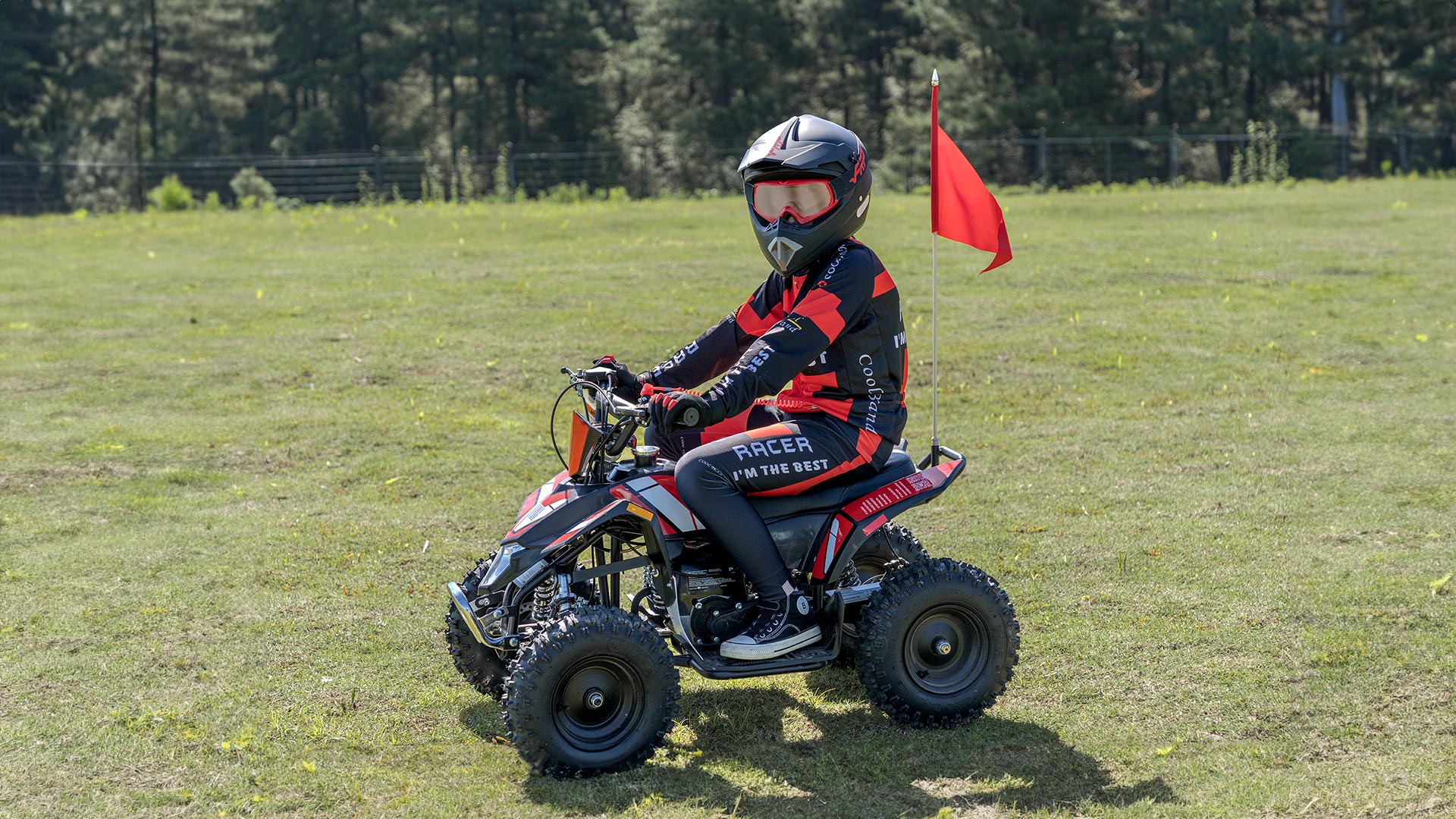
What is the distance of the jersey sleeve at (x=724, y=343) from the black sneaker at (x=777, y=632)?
108 cm

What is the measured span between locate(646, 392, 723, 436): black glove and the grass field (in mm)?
1366

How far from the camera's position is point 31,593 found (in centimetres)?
815

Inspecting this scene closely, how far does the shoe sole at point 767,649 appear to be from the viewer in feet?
19.8

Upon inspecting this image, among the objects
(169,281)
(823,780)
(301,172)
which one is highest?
(301,172)

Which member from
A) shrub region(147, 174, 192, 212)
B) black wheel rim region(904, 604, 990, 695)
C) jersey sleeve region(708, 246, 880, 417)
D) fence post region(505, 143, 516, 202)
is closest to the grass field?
black wheel rim region(904, 604, 990, 695)

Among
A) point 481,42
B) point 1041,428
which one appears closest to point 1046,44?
point 481,42

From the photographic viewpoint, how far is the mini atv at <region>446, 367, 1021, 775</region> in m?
5.82

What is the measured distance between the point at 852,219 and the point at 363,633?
329 cm

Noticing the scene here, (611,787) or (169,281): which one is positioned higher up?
(169,281)

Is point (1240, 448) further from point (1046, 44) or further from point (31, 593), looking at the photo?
point (1046, 44)

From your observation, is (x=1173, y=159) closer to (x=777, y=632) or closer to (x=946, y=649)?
(x=946, y=649)

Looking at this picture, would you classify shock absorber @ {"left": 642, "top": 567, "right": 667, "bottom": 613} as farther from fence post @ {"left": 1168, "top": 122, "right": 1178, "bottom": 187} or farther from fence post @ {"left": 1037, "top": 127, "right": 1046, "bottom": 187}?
fence post @ {"left": 1168, "top": 122, "right": 1178, "bottom": 187}

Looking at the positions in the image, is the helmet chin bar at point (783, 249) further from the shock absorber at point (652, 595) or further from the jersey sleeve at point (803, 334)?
the shock absorber at point (652, 595)

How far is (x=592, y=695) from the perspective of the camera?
5.77 m
